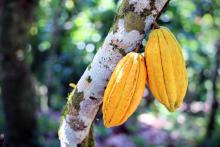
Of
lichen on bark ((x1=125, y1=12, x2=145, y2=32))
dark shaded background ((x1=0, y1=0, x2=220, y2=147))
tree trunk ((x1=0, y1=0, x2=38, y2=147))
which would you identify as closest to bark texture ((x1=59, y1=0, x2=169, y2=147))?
lichen on bark ((x1=125, y1=12, x2=145, y2=32))

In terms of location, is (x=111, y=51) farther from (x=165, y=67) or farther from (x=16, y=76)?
(x=16, y=76)

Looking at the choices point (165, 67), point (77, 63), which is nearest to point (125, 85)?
point (165, 67)

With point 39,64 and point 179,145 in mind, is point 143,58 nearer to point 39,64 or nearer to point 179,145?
point 179,145

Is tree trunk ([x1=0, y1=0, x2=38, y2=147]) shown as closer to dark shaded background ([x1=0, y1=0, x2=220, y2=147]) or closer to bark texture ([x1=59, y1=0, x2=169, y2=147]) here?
dark shaded background ([x1=0, y1=0, x2=220, y2=147])

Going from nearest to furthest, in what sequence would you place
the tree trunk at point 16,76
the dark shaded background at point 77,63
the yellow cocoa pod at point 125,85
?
the yellow cocoa pod at point 125,85, the dark shaded background at point 77,63, the tree trunk at point 16,76

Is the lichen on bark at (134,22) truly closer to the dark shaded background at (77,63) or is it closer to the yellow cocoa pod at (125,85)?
the yellow cocoa pod at (125,85)

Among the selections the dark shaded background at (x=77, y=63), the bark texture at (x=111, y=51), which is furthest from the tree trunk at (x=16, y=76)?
the bark texture at (x=111, y=51)
